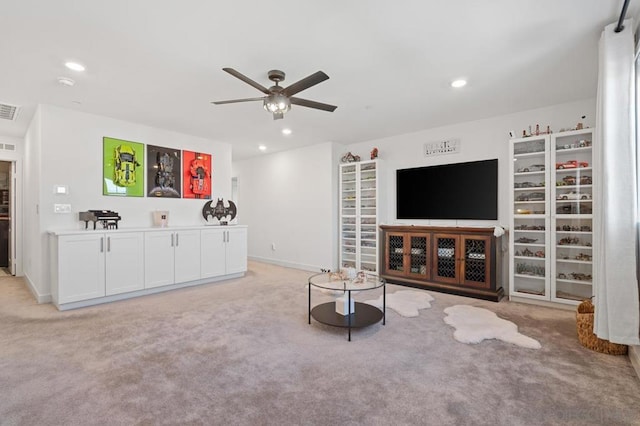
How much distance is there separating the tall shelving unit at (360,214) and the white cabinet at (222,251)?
185 centimetres

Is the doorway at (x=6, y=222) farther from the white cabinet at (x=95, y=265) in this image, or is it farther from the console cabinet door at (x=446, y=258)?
the console cabinet door at (x=446, y=258)

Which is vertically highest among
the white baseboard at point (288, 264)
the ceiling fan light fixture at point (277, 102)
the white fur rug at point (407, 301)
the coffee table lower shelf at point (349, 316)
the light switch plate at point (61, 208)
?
the ceiling fan light fixture at point (277, 102)

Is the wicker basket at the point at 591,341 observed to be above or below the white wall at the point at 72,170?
below

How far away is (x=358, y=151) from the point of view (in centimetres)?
603

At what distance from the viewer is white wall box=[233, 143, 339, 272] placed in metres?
5.96

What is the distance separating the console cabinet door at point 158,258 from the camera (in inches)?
170

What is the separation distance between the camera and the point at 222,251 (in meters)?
5.19

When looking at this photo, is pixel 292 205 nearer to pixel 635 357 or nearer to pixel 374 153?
pixel 374 153

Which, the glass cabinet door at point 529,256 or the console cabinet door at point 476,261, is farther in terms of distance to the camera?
the console cabinet door at point 476,261

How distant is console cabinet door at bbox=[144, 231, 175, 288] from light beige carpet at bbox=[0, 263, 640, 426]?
84 centimetres

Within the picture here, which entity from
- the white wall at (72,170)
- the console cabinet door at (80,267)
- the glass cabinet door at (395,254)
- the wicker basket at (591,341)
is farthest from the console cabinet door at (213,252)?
the wicker basket at (591,341)

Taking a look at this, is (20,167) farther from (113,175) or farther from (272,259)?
(272,259)

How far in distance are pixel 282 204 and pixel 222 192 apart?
1.42 m

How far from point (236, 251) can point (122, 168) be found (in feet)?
6.82
